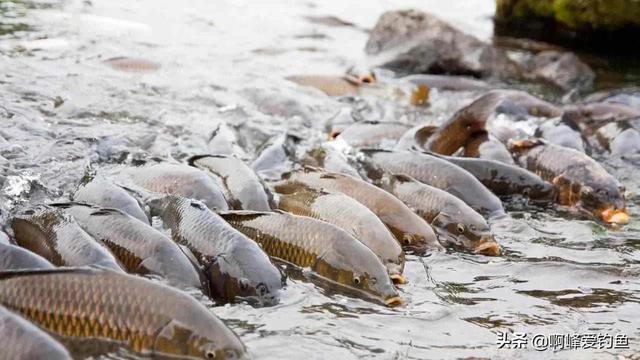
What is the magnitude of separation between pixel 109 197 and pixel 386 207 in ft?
5.60

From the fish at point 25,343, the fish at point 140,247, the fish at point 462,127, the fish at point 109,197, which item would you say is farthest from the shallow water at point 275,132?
the fish at point 462,127

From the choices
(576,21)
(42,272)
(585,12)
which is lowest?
(42,272)

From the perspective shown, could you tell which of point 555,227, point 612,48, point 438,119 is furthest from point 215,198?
point 612,48

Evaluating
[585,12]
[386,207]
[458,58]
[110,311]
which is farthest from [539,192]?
[585,12]

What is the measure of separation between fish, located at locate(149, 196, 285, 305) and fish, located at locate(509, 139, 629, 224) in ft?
9.35

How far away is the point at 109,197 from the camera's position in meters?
5.16

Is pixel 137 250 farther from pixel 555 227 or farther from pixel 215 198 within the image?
pixel 555 227

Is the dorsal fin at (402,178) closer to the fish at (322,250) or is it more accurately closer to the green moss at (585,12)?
the fish at (322,250)

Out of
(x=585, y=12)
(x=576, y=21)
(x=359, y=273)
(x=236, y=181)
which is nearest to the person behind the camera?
(x=359, y=273)

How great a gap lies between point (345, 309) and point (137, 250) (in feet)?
3.54

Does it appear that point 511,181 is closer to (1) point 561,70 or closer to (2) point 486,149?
(2) point 486,149

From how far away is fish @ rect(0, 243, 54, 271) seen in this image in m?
3.92

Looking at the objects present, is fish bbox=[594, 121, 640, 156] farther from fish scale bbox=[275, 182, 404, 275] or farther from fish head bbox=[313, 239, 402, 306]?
fish head bbox=[313, 239, 402, 306]

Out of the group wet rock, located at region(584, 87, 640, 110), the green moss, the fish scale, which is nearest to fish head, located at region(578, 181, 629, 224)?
the fish scale
